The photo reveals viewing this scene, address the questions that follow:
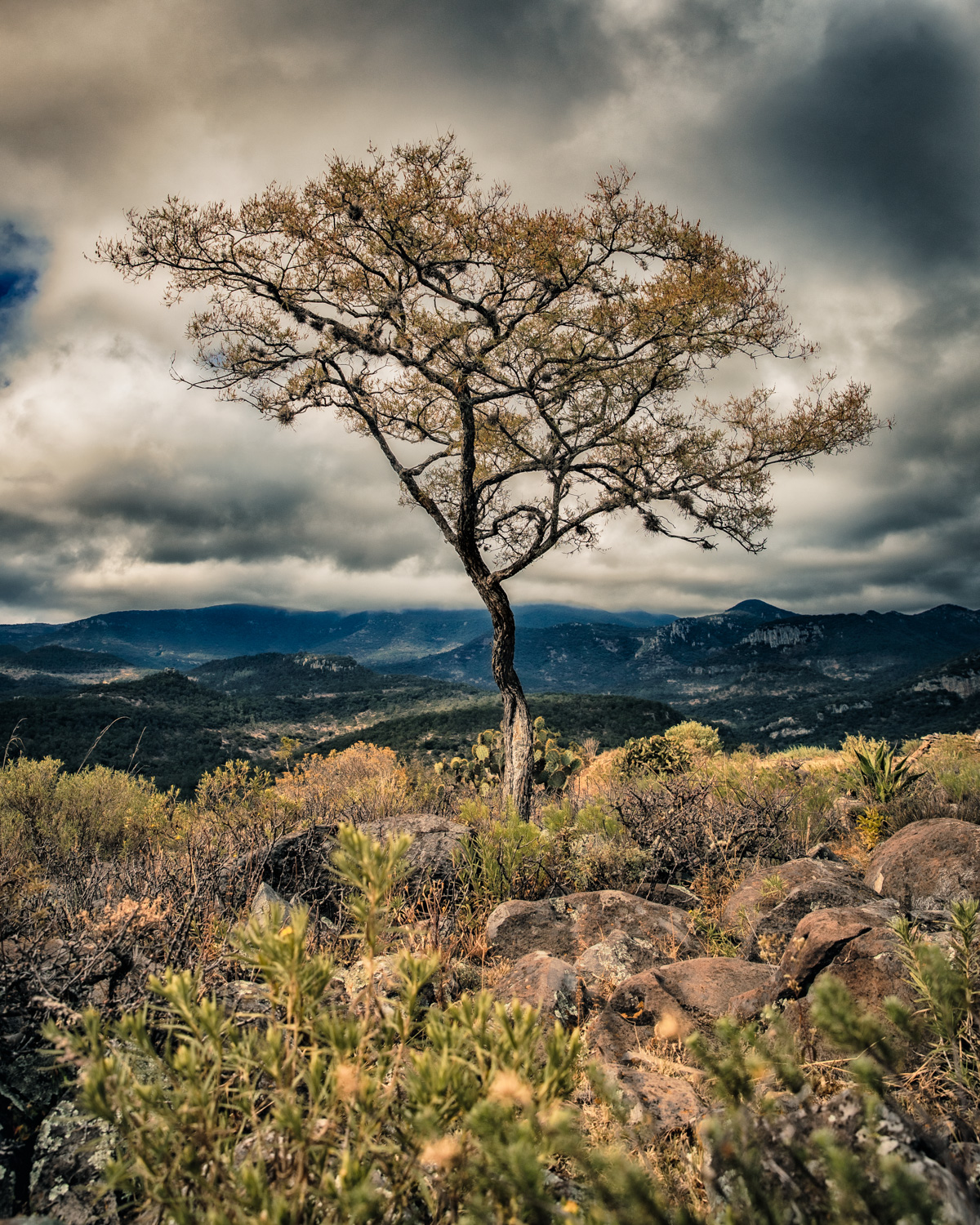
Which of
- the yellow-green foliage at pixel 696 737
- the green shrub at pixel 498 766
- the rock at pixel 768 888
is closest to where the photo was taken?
the rock at pixel 768 888

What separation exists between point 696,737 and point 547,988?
14.7 m

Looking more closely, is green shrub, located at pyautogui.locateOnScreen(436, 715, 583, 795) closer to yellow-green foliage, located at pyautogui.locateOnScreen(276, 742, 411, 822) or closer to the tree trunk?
yellow-green foliage, located at pyautogui.locateOnScreen(276, 742, 411, 822)

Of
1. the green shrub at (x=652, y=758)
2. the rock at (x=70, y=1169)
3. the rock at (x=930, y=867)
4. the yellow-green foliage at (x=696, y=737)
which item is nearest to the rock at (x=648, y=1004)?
the rock at (x=930, y=867)

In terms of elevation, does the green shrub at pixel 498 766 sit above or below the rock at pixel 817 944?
below

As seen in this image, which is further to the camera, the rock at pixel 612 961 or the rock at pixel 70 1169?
the rock at pixel 612 961

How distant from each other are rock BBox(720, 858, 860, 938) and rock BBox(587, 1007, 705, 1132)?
152 cm

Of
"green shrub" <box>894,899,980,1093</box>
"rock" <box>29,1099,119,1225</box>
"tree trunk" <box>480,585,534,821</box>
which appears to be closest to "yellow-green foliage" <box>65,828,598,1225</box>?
"rock" <box>29,1099,119,1225</box>

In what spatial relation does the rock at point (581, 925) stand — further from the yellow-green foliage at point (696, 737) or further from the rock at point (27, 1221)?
the yellow-green foliage at point (696, 737)

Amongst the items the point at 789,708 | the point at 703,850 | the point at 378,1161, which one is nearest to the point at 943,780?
the point at 703,850

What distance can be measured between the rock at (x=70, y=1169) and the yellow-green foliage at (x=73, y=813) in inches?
227

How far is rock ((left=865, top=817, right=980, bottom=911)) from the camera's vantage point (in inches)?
166

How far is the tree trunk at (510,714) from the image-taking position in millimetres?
9227

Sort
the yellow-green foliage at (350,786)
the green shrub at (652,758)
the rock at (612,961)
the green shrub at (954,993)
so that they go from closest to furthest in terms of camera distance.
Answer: the green shrub at (954,993), the rock at (612,961), the yellow-green foliage at (350,786), the green shrub at (652,758)

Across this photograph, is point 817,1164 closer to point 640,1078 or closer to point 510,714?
point 640,1078
